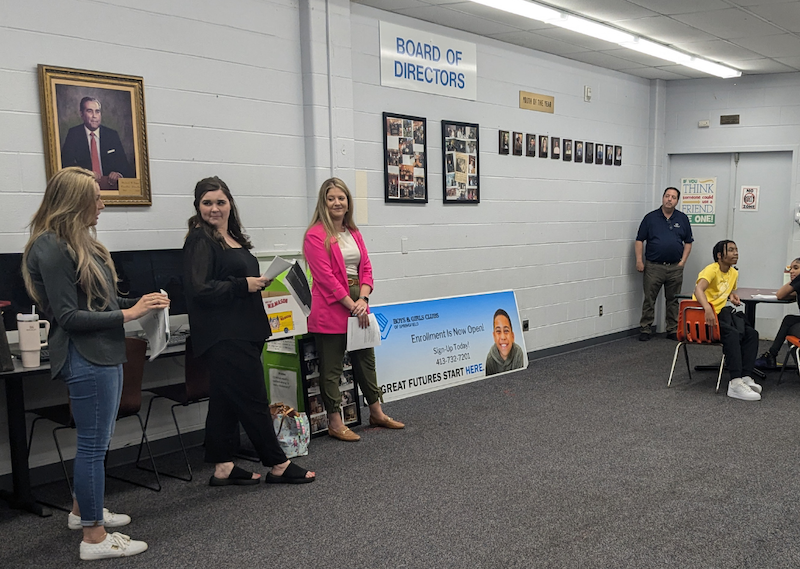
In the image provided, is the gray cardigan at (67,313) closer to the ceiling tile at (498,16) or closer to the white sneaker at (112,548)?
the white sneaker at (112,548)

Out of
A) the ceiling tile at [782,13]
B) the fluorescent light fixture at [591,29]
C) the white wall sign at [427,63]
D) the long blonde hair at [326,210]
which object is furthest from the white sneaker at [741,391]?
the long blonde hair at [326,210]

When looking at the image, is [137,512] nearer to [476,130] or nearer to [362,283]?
[362,283]

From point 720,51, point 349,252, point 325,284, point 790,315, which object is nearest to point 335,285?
point 325,284

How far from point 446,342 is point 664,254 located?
Result: 3.22 metres

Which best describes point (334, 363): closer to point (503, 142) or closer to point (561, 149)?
point (503, 142)

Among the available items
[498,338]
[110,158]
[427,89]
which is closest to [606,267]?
[498,338]

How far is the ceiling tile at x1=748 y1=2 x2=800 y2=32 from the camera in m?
5.18

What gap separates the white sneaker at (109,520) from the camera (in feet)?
10.0

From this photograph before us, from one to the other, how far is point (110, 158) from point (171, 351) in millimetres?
1088

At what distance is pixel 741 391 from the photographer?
517 centimetres

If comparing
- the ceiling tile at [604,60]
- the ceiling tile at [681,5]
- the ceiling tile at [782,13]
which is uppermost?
the ceiling tile at [681,5]

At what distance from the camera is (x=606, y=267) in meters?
7.63

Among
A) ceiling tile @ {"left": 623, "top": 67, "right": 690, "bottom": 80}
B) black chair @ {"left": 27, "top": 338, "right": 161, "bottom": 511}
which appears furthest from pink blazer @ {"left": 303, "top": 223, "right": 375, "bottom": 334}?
ceiling tile @ {"left": 623, "top": 67, "right": 690, "bottom": 80}

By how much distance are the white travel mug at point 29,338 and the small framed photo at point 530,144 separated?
180 inches
